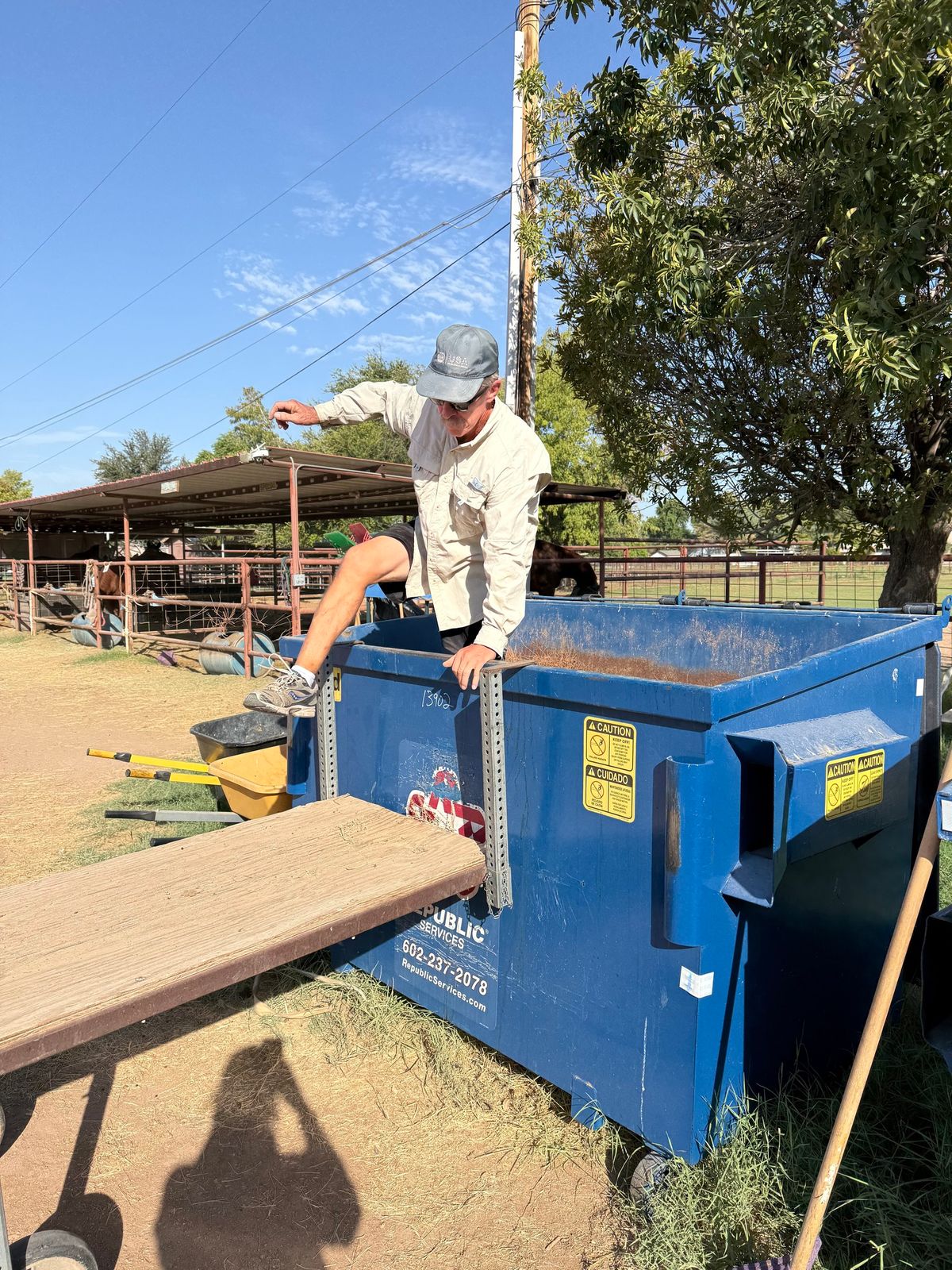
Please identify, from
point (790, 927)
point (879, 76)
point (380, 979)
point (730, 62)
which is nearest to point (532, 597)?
point (380, 979)

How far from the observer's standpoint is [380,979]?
326 centimetres

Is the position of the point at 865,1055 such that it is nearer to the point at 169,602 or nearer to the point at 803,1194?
the point at 803,1194

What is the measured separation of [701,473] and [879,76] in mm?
4057

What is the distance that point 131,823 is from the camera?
5.75 metres

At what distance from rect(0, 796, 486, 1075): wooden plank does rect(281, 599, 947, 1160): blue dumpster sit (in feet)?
0.91

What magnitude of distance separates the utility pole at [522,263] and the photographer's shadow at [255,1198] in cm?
907

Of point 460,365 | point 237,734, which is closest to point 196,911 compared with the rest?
point 460,365

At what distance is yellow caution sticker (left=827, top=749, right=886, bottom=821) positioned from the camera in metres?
2.14

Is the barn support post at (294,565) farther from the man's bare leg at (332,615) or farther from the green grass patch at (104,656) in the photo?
the man's bare leg at (332,615)

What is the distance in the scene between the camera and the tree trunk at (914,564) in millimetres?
7345

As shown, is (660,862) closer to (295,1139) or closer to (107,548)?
(295,1139)

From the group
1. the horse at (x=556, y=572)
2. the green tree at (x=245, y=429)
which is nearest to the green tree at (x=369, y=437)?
the green tree at (x=245, y=429)

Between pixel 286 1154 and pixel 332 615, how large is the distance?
1.69 metres

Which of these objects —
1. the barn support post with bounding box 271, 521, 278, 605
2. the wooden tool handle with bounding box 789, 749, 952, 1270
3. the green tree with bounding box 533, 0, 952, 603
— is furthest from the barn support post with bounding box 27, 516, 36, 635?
the wooden tool handle with bounding box 789, 749, 952, 1270
